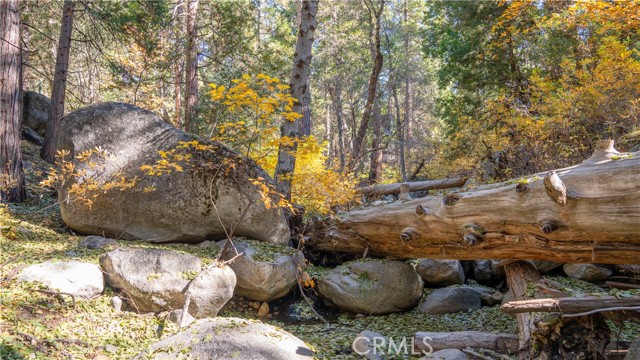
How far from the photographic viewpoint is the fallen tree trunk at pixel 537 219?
357 cm

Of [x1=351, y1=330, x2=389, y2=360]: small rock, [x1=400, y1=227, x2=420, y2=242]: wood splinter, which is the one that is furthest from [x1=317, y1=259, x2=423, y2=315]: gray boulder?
[x1=351, y1=330, x2=389, y2=360]: small rock

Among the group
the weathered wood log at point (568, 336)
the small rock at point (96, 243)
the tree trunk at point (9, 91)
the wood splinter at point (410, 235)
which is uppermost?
the tree trunk at point (9, 91)

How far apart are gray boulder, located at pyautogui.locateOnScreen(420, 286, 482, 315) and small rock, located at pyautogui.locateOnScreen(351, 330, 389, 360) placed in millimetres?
1435

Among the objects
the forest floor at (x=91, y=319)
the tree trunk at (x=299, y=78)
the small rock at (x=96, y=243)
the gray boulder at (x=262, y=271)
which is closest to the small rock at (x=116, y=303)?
the forest floor at (x=91, y=319)

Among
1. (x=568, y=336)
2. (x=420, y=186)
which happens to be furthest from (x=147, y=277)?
(x=420, y=186)

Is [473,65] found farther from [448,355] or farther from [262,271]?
[448,355]

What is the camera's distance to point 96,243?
5078 mm

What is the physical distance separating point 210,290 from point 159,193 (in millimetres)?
1964

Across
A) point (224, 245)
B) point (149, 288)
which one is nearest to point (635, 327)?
point (224, 245)

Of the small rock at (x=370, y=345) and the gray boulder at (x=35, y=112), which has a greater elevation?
the gray boulder at (x=35, y=112)

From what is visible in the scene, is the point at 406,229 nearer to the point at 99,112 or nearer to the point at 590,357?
the point at 590,357

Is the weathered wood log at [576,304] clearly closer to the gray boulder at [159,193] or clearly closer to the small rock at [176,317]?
the small rock at [176,317]

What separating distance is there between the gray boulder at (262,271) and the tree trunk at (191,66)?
553cm

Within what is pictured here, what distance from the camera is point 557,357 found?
3.12m
